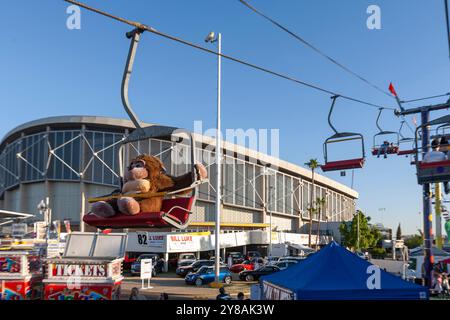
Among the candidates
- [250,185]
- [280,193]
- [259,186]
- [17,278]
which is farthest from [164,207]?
[280,193]

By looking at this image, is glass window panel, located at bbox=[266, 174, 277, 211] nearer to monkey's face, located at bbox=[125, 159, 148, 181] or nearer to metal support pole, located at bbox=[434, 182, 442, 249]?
metal support pole, located at bbox=[434, 182, 442, 249]

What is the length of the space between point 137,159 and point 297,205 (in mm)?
78086

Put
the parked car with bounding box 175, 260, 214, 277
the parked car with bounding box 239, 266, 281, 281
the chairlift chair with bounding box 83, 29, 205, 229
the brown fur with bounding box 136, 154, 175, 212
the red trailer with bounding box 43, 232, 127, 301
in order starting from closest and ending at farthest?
the chairlift chair with bounding box 83, 29, 205, 229 < the brown fur with bounding box 136, 154, 175, 212 < the red trailer with bounding box 43, 232, 127, 301 < the parked car with bounding box 239, 266, 281, 281 < the parked car with bounding box 175, 260, 214, 277

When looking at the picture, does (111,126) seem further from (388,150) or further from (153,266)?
(388,150)

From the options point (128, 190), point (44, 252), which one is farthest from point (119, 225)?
point (44, 252)

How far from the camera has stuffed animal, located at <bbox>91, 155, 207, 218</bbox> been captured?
729 cm

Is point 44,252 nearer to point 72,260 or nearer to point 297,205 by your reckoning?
point 72,260

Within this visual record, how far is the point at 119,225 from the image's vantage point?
25.8 feet

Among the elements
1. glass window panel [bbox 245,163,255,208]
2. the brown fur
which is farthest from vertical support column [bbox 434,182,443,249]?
glass window panel [bbox 245,163,255,208]

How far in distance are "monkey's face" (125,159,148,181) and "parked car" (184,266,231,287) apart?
23.3m

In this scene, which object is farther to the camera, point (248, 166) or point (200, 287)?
point (248, 166)

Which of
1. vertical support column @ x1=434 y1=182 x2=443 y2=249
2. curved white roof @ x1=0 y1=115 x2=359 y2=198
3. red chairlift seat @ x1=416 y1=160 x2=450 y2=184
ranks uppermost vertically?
curved white roof @ x1=0 y1=115 x2=359 y2=198
